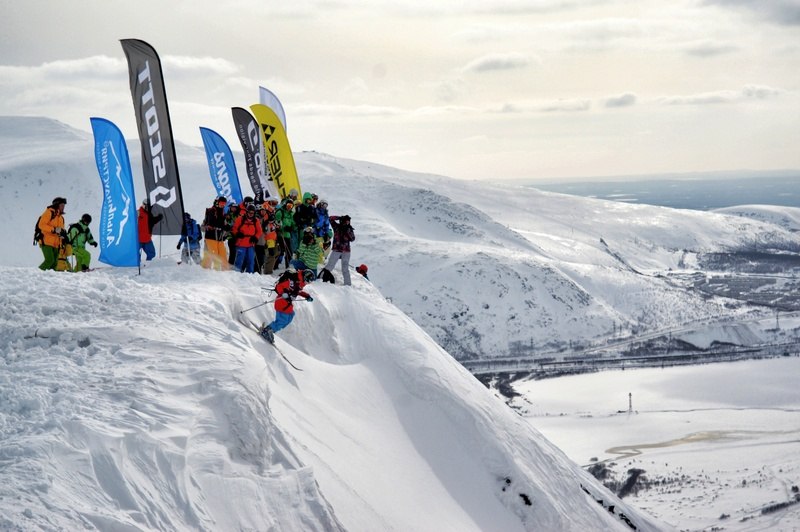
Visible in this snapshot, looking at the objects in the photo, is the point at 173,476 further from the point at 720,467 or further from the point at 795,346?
the point at 795,346

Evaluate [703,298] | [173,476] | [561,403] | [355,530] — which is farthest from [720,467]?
[703,298]

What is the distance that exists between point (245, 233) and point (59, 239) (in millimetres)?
4540

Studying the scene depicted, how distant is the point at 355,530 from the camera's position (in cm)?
1152

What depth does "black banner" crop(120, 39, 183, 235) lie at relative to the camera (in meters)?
17.7

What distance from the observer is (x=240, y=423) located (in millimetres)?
10609

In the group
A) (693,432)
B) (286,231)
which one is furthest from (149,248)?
(693,432)

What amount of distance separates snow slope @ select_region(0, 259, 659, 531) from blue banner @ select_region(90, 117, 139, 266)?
0.93 m

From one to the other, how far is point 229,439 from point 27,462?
2.94 meters

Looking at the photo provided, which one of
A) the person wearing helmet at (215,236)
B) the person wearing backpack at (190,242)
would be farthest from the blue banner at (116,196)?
the person wearing helmet at (215,236)

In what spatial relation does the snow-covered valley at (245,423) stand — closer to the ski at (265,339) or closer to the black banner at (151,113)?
the ski at (265,339)

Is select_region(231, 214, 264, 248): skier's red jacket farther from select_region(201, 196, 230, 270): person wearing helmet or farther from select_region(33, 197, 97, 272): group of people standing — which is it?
select_region(33, 197, 97, 272): group of people standing

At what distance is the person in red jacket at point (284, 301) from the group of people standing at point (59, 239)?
218 inches

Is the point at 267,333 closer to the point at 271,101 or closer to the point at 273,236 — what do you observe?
the point at 273,236

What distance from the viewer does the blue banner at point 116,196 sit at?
57.1 feet
